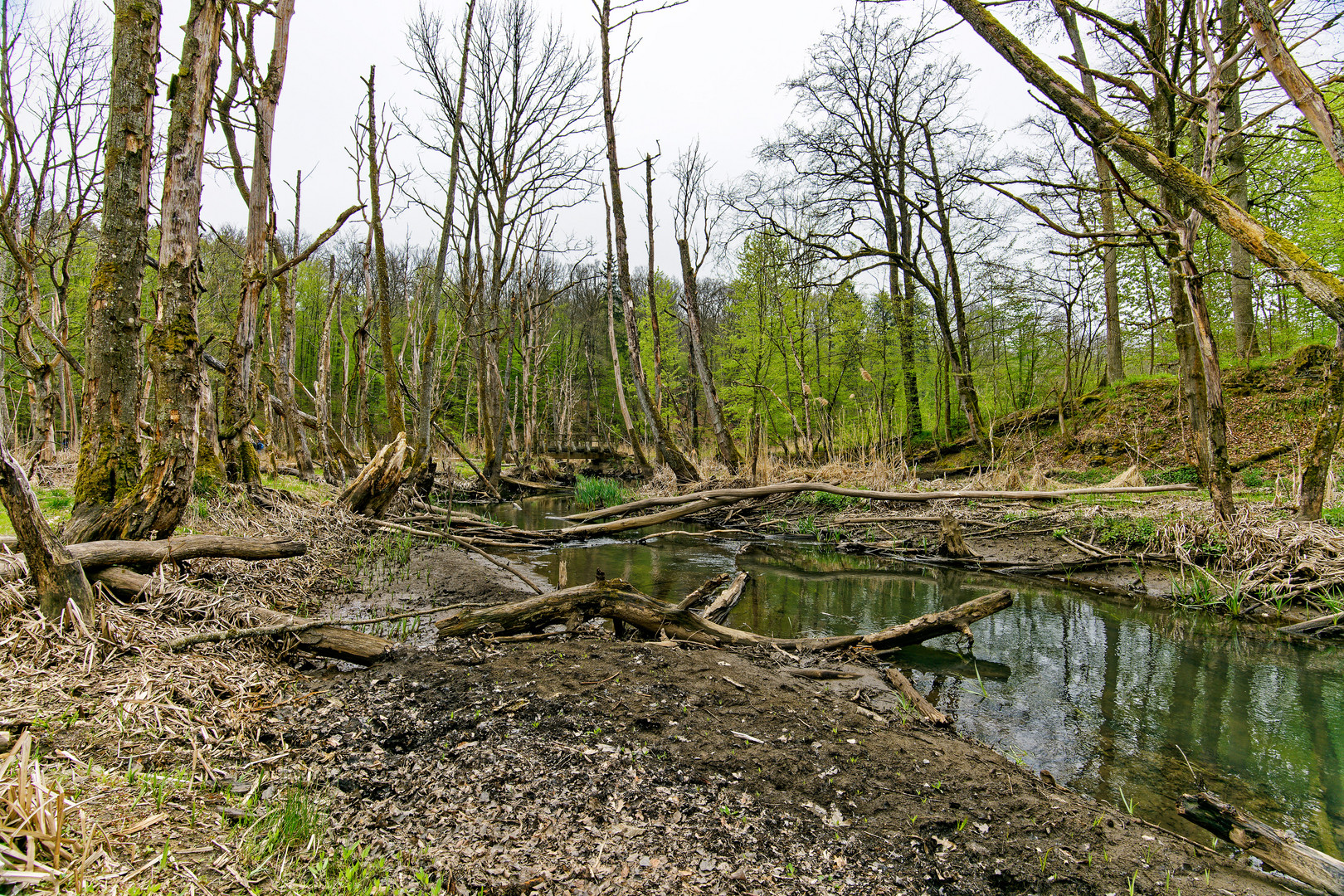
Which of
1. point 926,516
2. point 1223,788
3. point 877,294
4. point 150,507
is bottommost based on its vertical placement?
point 1223,788

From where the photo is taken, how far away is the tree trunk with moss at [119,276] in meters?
3.75

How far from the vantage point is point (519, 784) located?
7.77 feet

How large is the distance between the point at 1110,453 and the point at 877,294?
9.53 meters

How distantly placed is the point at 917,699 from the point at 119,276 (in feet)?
18.3

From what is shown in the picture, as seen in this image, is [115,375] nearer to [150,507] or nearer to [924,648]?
[150,507]

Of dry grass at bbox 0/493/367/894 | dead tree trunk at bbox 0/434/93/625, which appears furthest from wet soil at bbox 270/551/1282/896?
dead tree trunk at bbox 0/434/93/625

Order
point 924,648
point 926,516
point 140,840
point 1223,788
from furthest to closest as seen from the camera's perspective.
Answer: point 926,516
point 924,648
point 1223,788
point 140,840

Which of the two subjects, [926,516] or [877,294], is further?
[877,294]

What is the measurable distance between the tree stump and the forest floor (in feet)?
17.1

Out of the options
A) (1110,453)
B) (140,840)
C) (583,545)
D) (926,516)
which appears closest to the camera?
(140,840)

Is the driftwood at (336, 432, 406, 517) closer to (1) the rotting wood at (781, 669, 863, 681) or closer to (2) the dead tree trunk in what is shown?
(2) the dead tree trunk

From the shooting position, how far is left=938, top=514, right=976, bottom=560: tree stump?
26.5 ft

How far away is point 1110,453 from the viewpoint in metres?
12.9

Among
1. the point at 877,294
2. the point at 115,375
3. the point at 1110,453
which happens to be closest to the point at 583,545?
the point at 115,375
